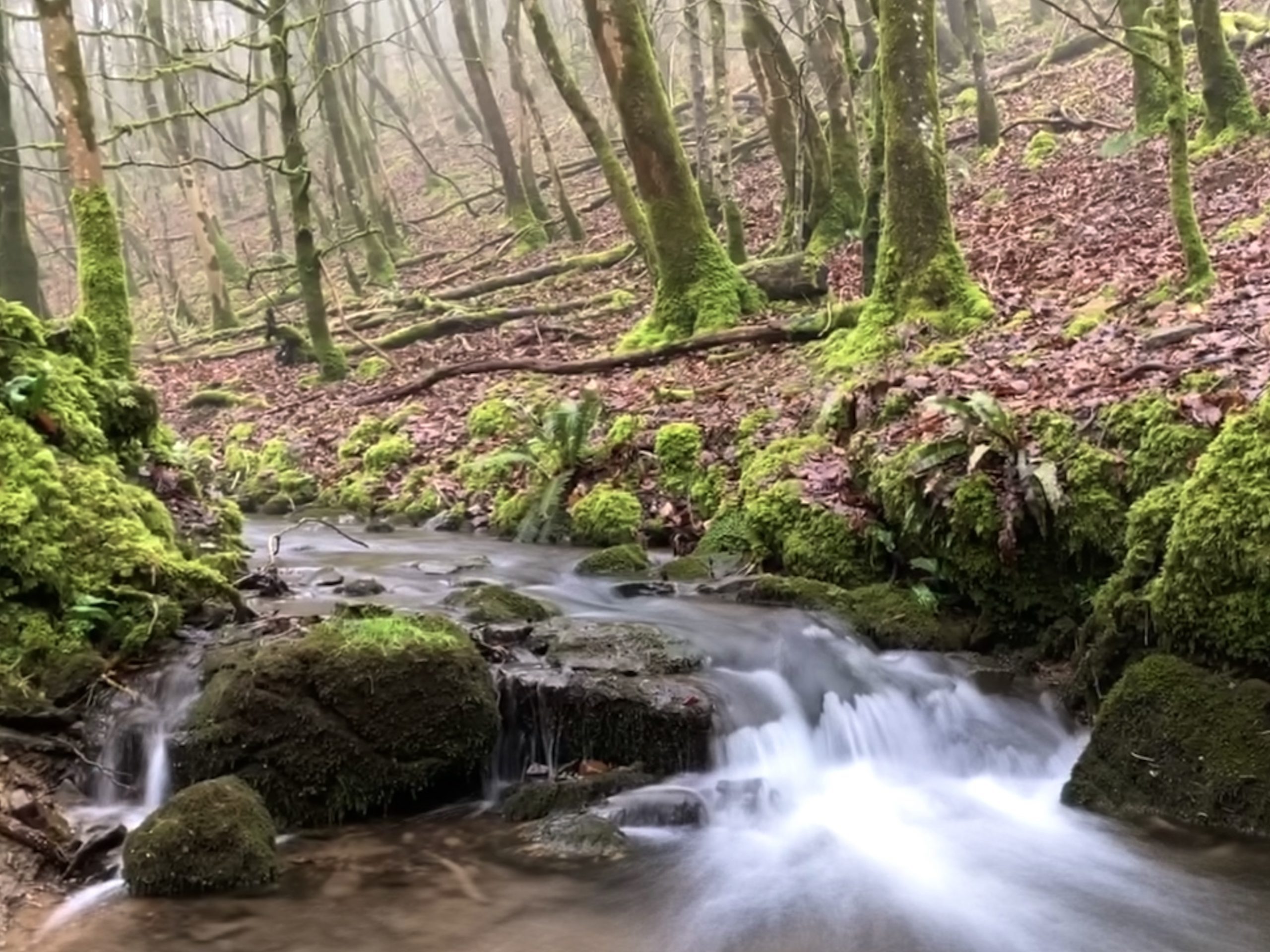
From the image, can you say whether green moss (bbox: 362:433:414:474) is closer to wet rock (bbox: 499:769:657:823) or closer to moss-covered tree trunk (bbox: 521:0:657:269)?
moss-covered tree trunk (bbox: 521:0:657:269)

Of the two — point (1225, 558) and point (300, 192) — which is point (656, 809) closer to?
point (1225, 558)

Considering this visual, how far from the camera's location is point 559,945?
Answer: 456cm

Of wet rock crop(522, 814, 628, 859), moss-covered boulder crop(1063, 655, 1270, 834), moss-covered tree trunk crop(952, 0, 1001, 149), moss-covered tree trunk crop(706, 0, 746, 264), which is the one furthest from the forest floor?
wet rock crop(522, 814, 628, 859)

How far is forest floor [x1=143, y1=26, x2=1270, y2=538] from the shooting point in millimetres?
8070

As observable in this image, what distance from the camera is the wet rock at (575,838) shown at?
211 inches

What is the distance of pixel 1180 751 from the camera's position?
546 centimetres

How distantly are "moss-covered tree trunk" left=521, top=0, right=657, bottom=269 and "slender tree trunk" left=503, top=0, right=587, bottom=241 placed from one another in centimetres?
561

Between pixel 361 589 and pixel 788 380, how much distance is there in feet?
16.5

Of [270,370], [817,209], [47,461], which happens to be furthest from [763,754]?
[270,370]

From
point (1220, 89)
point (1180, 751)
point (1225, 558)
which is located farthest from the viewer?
point (1220, 89)

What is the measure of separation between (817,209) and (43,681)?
1343cm

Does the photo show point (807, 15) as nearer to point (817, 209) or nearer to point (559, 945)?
point (817, 209)

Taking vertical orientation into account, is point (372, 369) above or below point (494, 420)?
above

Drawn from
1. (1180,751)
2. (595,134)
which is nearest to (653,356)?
(595,134)
